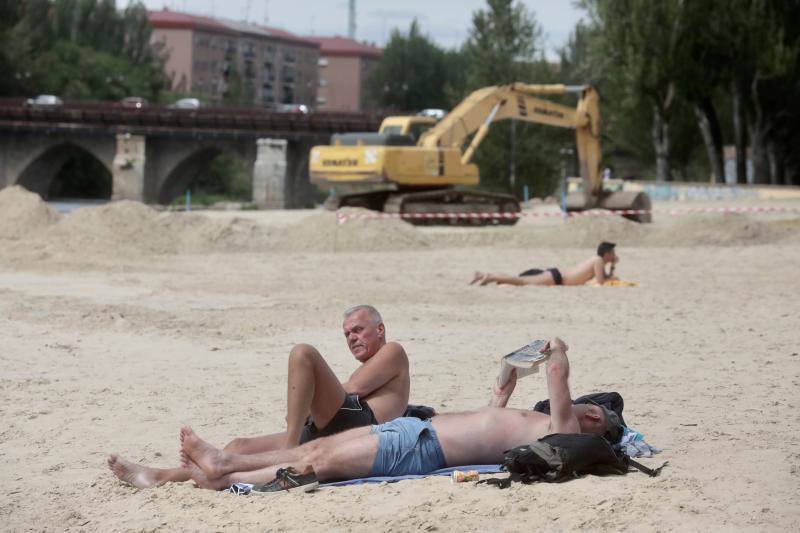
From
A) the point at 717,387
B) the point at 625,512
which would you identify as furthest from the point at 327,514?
the point at 717,387

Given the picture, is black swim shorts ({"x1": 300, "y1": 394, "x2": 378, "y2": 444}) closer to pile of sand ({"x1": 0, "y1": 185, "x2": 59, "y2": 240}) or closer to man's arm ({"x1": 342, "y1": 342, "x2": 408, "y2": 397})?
man's arm ({"x1": 342, "y1": 342, "x2": 408, "y2": 397})

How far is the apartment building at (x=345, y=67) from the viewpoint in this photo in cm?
15375

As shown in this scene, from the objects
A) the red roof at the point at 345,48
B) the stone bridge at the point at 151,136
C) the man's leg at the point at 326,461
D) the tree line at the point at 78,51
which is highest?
the red roof at the point at 345,48

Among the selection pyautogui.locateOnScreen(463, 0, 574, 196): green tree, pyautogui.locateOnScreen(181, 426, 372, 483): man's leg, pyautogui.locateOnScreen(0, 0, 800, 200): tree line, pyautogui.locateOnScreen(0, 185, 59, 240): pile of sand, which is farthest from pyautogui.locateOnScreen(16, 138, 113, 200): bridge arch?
pyautogui.locateOnScreen(181, 426, 372, 483): man's leg

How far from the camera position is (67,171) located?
84062mm

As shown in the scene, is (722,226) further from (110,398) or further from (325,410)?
(325,410)

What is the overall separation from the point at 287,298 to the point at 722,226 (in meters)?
12.8

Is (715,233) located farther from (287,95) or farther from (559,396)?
(287,95)

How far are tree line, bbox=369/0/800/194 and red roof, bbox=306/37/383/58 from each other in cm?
9194

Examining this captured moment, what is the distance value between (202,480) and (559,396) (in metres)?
1.86

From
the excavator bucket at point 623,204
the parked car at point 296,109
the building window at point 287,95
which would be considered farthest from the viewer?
the building window at point 287,95

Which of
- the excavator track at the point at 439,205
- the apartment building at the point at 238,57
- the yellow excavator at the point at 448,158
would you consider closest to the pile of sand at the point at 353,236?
the yellow excavator at the point at 448,158

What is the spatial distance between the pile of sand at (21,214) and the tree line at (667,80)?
84.6 feet

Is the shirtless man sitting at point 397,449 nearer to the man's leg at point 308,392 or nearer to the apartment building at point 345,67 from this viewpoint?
the man's leg at point 308,392
